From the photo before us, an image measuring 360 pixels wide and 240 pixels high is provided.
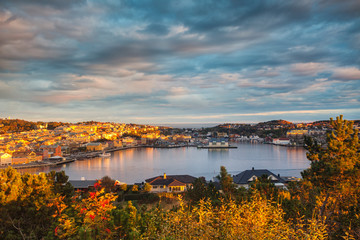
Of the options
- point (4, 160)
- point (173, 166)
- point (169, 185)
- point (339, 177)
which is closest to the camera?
point (339, 177)

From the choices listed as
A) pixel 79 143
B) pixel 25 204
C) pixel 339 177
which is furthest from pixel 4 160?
pixel 339 177

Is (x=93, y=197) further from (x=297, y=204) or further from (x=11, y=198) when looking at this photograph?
(x=297, y=204)

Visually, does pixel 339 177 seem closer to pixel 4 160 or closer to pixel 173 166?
pixel 173 166

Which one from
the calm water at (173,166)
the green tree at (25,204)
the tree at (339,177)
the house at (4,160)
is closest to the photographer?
the tree at (339,177)

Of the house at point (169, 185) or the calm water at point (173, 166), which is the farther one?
the calm water at point (173, 166)

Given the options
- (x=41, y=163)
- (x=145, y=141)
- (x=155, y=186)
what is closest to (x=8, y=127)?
(x=145, y=141)

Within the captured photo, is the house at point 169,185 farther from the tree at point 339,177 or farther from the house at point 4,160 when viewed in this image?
the house at point 4,160

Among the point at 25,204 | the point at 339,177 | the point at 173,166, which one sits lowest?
the point at 173,166

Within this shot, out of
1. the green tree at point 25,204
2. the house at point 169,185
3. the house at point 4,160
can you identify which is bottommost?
the house at point 4,160

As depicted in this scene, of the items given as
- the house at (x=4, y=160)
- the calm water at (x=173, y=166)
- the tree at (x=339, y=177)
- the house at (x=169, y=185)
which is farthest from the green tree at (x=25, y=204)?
the house at (x=4, y=160)

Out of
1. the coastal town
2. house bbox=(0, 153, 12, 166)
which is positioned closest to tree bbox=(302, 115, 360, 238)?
the coastal town

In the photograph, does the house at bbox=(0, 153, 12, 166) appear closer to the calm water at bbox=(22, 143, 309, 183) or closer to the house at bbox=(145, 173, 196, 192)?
the calm water at bbox=(22, 143, 309, 183)

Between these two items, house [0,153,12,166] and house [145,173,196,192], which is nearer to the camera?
Answer: house [145,173,196,192]
